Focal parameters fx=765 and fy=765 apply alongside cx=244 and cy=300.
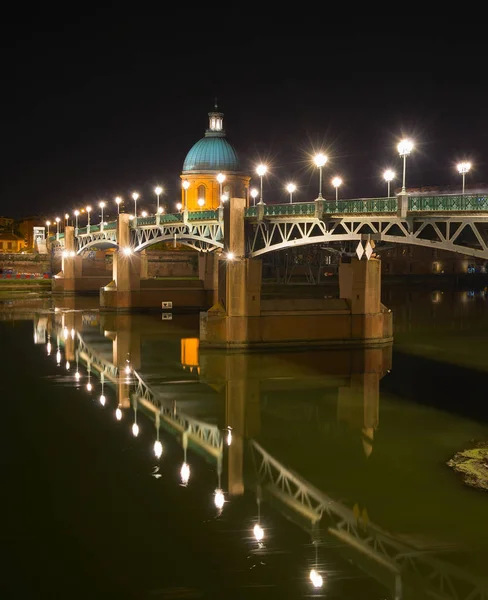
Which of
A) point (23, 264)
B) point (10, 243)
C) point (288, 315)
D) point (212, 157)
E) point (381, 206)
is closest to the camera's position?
point (381, 206)

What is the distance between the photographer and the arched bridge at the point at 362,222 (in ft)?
99.4

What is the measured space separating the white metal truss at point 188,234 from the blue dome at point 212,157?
25.2 meters

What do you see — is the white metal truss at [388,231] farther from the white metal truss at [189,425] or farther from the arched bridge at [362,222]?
the white metal truss at [189,425]

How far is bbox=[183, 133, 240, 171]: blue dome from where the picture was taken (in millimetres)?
92688

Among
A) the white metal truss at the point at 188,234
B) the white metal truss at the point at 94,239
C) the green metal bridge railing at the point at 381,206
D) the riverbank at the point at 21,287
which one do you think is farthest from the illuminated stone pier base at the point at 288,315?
the riverbank at the point at 21,287

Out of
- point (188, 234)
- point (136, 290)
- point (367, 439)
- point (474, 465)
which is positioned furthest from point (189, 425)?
point (136, 290)

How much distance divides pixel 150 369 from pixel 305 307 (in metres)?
8.86

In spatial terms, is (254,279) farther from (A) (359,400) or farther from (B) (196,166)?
(B) (196,166)

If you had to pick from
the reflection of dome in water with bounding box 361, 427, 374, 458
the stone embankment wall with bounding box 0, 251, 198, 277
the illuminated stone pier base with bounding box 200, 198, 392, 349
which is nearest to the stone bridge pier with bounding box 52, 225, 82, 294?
the stone embankment wall with bounding box 0, 251, 198, 277

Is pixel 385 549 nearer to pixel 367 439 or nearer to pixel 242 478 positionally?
pixel 242 478

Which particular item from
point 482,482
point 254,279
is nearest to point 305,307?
point 254,279

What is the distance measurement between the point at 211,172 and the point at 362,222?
57622 millimetres

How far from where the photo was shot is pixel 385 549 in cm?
1386

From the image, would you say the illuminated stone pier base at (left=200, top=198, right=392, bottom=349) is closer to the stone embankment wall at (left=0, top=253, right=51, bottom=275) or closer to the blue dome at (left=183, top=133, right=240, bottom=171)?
the blue dome at (left=183, top=133, right=240, bottom=171)
